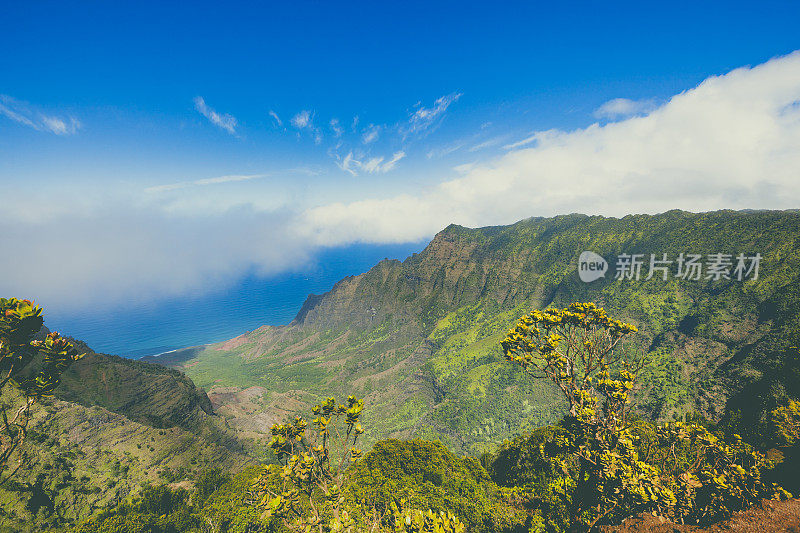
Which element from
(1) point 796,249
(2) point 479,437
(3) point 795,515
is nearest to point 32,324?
(3) point 795,515

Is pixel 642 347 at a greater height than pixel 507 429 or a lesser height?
greater

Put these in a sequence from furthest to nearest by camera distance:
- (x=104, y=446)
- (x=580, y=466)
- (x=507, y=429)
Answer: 1. (x=507, y=429)
2. (x=104, y=446)
3. (x=580, y=466)

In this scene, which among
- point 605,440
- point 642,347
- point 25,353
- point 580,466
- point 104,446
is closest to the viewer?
point 25,353

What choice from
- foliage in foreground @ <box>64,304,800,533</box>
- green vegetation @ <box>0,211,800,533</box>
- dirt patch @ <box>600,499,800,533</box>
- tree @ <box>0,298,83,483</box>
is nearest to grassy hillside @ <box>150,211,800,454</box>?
green vegetation @ <box>0,211,800,533</box>

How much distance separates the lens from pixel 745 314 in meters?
100

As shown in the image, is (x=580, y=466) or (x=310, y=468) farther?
(x=580, y=466)

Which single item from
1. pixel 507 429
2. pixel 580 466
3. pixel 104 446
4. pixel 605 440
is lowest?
pixel 507 429

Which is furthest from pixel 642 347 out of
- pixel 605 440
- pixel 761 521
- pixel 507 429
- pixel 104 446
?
pixel 104 446

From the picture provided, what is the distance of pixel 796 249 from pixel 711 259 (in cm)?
2565

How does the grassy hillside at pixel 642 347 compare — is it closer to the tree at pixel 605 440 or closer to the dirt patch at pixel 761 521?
the dirt patch at pixel 761 521

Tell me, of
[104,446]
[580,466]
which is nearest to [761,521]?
[580,466]

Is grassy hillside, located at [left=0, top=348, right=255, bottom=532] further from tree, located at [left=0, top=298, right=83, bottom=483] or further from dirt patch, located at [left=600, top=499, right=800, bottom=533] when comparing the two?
dirt patch, located at [left=600, top=499, right=800, bottom=533]

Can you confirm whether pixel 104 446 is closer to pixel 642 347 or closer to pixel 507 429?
pixel 507 429

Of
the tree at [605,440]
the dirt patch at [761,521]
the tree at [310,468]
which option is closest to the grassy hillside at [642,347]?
the dirt patch at [761,521]
